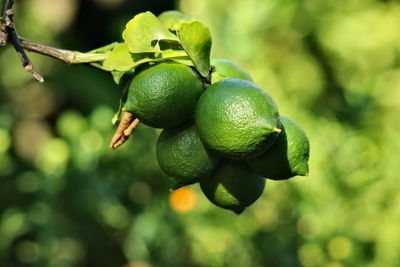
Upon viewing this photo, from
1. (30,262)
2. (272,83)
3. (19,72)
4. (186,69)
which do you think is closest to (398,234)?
(272,83)

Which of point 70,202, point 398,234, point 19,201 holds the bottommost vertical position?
point 19,201

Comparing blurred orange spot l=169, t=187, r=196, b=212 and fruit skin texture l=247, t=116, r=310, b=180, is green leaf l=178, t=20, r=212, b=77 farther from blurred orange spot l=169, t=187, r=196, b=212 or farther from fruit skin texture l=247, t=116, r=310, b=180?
blurred orange spot l=169, t=187, r=196, b=212

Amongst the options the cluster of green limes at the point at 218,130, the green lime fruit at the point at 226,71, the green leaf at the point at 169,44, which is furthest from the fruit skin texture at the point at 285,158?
the green leaf at the point at 169,44

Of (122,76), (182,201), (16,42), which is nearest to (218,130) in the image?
(122,76)

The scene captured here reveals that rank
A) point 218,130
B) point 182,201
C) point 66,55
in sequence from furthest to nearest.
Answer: point 182,201
point 66,55
point 218,130

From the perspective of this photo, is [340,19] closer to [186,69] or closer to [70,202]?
[70,202]

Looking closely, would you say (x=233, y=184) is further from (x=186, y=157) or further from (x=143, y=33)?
(x=143, y=33)

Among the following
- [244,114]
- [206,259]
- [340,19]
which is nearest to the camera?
[244,114]
